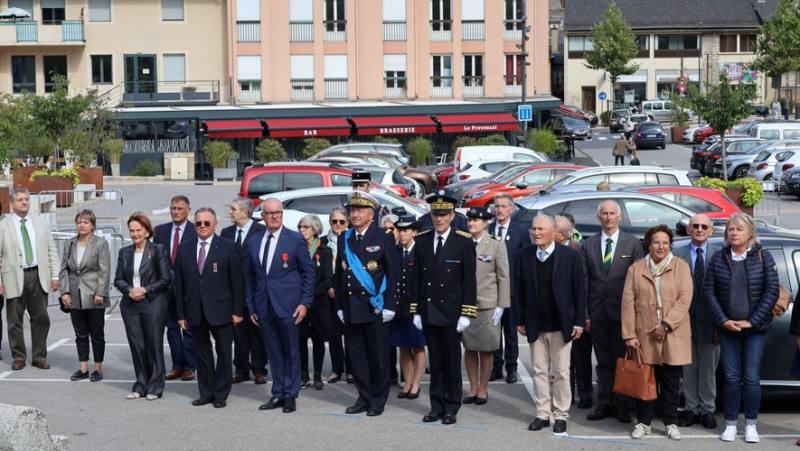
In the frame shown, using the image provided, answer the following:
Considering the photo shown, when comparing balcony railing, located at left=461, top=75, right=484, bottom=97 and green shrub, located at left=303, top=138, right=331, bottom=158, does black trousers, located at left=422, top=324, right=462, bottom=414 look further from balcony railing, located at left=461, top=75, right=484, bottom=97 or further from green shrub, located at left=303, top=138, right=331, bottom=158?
balcony railing, located at left=461, top=75, right=484, bottom=97

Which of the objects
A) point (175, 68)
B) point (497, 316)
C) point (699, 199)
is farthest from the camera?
point (175, 68)

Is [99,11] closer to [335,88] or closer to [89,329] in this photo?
[335,88]

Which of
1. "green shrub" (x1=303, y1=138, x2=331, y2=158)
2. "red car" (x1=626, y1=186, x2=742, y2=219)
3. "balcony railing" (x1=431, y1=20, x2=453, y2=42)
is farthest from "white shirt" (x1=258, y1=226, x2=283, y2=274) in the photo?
"balcony railing" (x1=431, y1=20, x2=453, y2=42)

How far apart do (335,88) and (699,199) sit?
39.8 meters

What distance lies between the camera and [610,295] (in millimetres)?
9984

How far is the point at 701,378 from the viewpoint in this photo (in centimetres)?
978

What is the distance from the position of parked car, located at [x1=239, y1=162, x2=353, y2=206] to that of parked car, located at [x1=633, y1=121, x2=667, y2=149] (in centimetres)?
3576

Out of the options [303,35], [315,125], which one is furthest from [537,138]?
[303,35]

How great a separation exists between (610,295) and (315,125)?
4246 cm

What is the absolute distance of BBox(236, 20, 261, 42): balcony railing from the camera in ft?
185

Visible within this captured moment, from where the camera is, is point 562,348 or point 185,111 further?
point 185,111

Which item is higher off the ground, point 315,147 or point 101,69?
point 101,69

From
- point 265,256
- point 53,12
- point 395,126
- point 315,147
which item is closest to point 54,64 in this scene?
point 53,12

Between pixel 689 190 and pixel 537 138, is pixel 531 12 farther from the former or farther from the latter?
pixel 689 190
